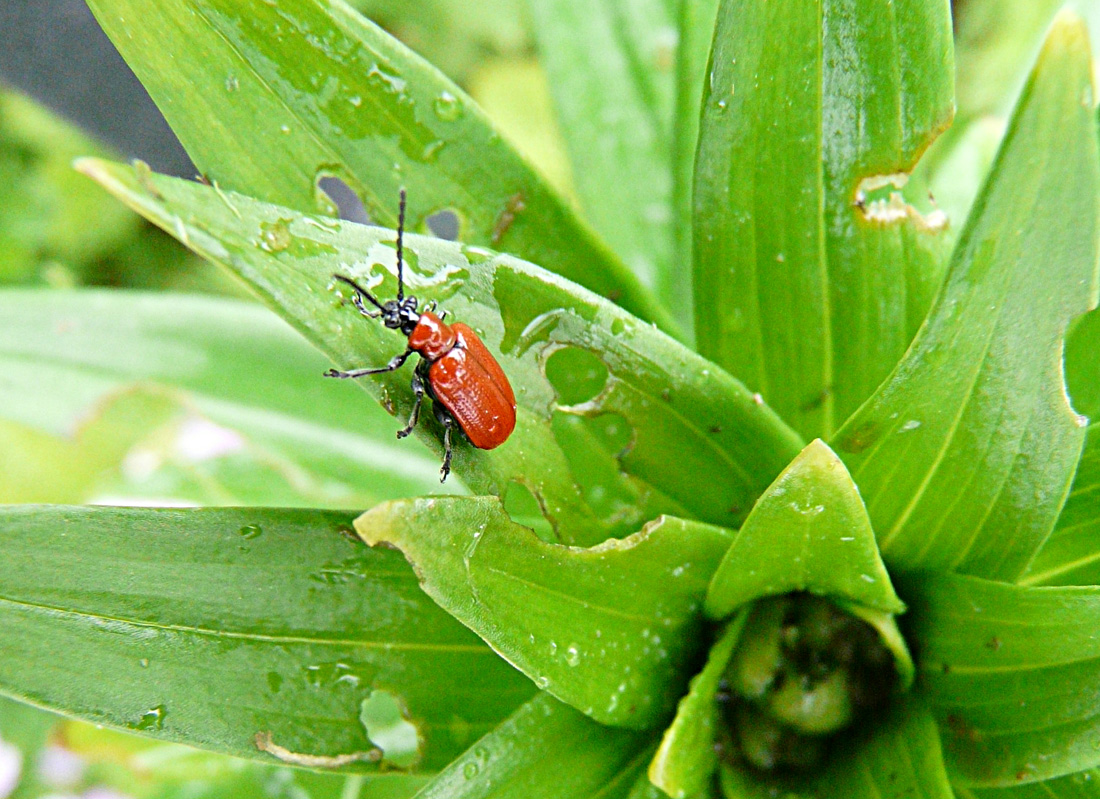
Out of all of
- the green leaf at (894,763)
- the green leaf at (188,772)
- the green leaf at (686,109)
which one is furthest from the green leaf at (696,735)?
the green leaf at (188,772)

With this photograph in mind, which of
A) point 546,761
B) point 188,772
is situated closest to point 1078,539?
point 546,761

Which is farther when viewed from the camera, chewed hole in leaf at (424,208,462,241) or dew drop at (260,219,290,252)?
chewed hole in leaf at (424,208,462,241)

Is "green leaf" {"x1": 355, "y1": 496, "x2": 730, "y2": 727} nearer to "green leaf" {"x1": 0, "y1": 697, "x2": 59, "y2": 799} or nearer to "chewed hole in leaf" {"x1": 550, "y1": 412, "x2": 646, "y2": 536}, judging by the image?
"chewed hole in leaf" {"x1": 550, "y1": 412, "x2": 646, "y2": 536}

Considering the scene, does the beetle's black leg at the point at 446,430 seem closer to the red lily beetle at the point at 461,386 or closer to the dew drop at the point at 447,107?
the red lily beetle at the point at 461,386

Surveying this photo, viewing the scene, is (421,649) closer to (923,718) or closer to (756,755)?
(756,755)

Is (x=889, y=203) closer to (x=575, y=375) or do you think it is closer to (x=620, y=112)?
(x=575, y=375)

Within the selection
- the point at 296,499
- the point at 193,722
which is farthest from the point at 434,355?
the point at 296,499

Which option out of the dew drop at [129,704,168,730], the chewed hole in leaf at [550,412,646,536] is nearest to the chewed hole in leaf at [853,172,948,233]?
the chewed hole in leaf at [550,412,646,536]
